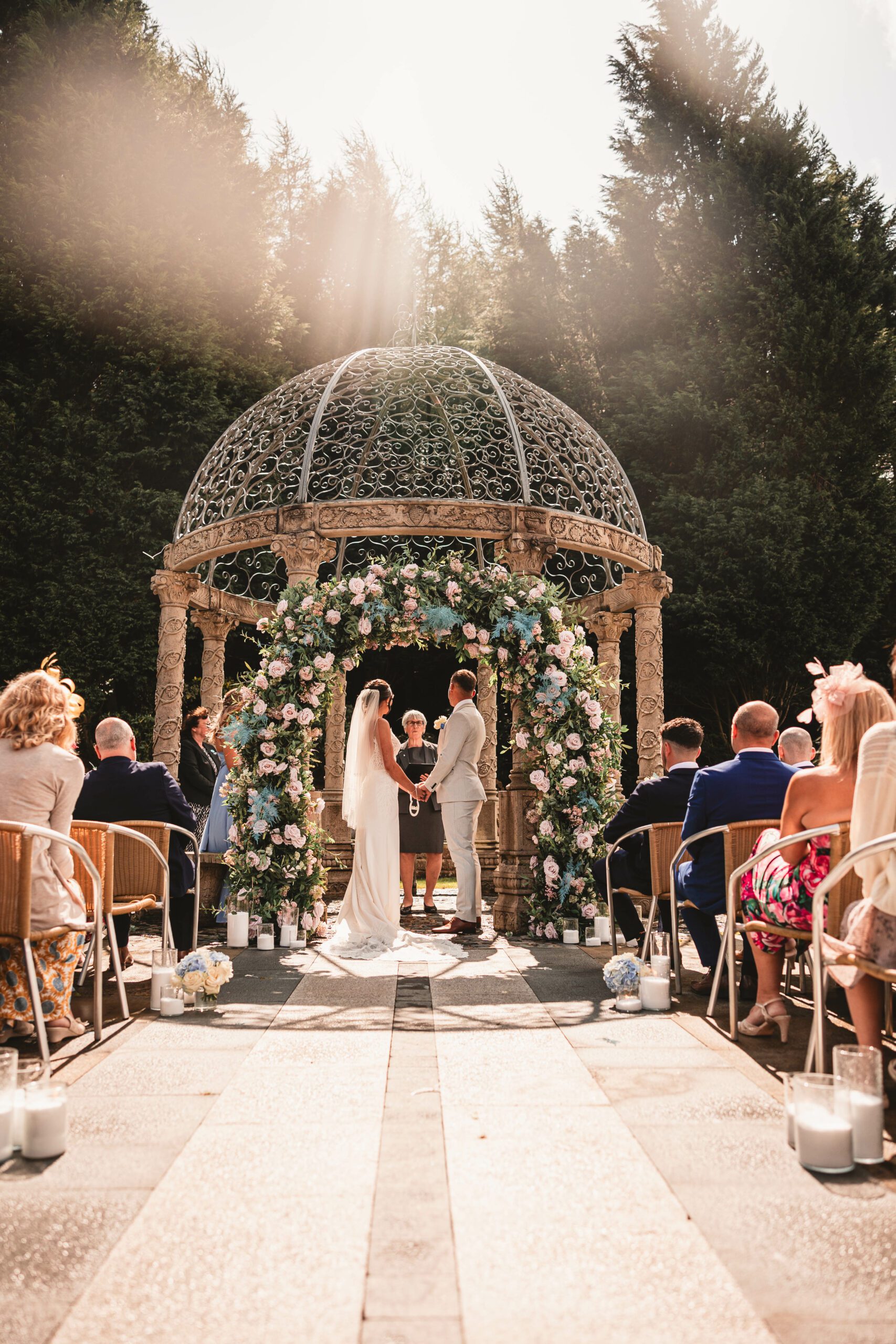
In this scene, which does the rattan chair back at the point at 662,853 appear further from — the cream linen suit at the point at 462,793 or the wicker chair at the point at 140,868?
the wicker chair at the point at 140,868

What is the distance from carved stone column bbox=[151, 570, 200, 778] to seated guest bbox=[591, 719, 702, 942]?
533 cm

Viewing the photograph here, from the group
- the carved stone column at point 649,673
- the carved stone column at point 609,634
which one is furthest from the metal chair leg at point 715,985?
the carved stone column at point 609,634

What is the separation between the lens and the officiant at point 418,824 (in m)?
10.2

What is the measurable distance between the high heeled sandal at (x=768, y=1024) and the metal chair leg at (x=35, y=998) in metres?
3.11

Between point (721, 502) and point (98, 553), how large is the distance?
10470 millimetres

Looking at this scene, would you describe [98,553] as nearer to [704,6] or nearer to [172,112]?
[172,112]

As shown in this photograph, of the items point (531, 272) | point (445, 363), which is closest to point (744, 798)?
point (445, 363)

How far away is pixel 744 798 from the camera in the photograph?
219 inches

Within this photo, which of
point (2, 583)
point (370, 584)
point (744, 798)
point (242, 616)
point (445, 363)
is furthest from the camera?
point (2, 583)

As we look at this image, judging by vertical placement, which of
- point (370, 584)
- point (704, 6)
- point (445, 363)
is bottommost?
point (370, 584)

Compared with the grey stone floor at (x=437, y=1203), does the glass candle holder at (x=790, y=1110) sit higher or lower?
higher

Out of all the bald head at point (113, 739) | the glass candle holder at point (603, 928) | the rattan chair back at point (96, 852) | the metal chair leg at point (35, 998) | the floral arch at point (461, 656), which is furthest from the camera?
the floral arch at point (461, 656)

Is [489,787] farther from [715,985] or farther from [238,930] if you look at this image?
[715,985]

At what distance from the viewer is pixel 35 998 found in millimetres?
3959
